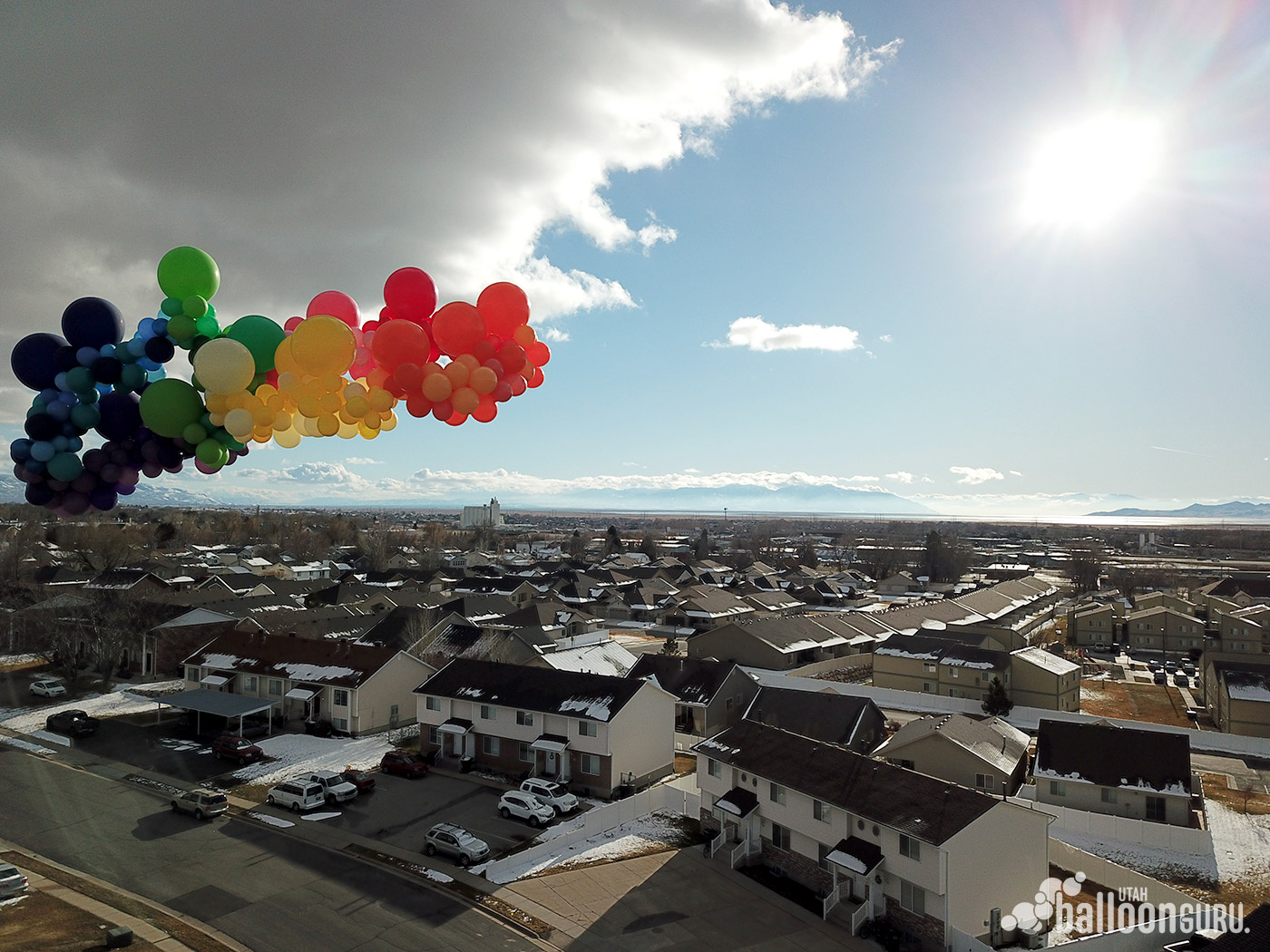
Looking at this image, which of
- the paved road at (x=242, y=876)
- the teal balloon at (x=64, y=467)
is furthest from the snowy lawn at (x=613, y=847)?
the teal balloon at (x=64, y=467)

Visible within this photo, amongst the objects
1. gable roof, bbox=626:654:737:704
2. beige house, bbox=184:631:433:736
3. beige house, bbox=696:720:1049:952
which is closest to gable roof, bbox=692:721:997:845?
beige house, bbox=696:720:1049:952

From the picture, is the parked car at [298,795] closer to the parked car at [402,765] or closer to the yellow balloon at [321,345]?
the parked car at [402,765]

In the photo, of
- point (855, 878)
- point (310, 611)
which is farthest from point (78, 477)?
point (310, 611)

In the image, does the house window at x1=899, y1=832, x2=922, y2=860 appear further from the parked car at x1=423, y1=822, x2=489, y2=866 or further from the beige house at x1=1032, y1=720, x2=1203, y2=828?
the beige house at x1=1032, y1=720, x2=1203, y2=828

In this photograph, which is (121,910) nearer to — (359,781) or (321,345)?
(359,781)

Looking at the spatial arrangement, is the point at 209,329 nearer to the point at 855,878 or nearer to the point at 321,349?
the point at 321,349

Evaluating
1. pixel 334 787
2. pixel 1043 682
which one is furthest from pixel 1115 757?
pixel 334 787
